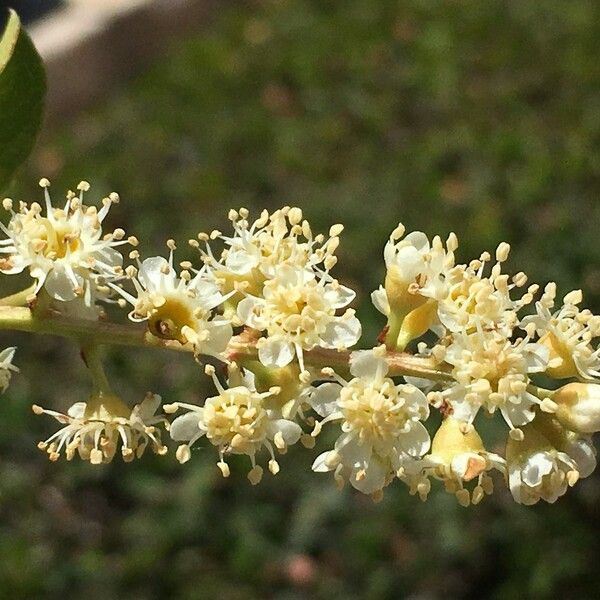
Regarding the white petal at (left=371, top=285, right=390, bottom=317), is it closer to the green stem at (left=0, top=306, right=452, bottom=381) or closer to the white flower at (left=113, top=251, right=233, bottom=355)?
the green stem at (left=0, top=306, right=452, bottom=381)

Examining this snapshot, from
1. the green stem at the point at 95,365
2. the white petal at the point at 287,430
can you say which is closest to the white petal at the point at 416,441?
the white petal at the point at 287,430

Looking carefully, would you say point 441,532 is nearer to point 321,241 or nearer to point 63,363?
point 63,363

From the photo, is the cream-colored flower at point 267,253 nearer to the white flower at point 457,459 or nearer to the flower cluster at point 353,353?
the flower cluster at point 353,353

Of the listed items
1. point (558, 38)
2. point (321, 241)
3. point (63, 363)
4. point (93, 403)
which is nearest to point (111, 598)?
point (63, 363)

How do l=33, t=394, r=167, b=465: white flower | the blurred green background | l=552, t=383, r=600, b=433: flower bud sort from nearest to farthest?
l=552, t=383, r=600, b=433: flower bud
l=33, t=394, r=167, b=465: white flower
the blurred green background

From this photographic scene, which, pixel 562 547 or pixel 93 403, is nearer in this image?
pixel 93 403

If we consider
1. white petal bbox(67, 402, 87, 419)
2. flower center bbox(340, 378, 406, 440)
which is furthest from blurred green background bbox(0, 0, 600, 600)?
flower center bbox(340, 378, 406, 440)
